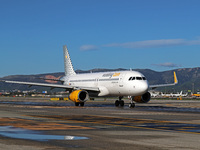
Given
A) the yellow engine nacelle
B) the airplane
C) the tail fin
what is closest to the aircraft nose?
the airplane

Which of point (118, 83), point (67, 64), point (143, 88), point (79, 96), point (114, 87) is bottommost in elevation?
point (79, 96)

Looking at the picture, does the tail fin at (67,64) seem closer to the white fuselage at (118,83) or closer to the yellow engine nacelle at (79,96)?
the white fuselage at (118,83)

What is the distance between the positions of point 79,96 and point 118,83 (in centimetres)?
540

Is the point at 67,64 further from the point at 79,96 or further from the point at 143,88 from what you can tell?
the point at 143,88

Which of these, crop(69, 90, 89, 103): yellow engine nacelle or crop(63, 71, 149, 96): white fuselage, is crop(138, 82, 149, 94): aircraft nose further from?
crop(69, 90, 89, 103): yellow engine nacelle

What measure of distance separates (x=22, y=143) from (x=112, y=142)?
10.4 ft

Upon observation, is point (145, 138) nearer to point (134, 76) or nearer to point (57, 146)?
point (57, 146)

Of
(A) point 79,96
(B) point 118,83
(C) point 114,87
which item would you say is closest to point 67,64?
(A) point 79,96

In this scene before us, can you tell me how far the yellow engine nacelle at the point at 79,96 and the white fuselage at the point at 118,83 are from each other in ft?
9.99

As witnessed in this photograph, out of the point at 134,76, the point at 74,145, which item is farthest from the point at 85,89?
the point at 74,145

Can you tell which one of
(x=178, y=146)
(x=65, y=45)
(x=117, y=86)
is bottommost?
(x=178, y=146)

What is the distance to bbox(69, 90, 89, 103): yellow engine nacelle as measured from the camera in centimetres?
4851

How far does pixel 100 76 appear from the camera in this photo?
53.5 m

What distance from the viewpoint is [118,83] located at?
48.1m
